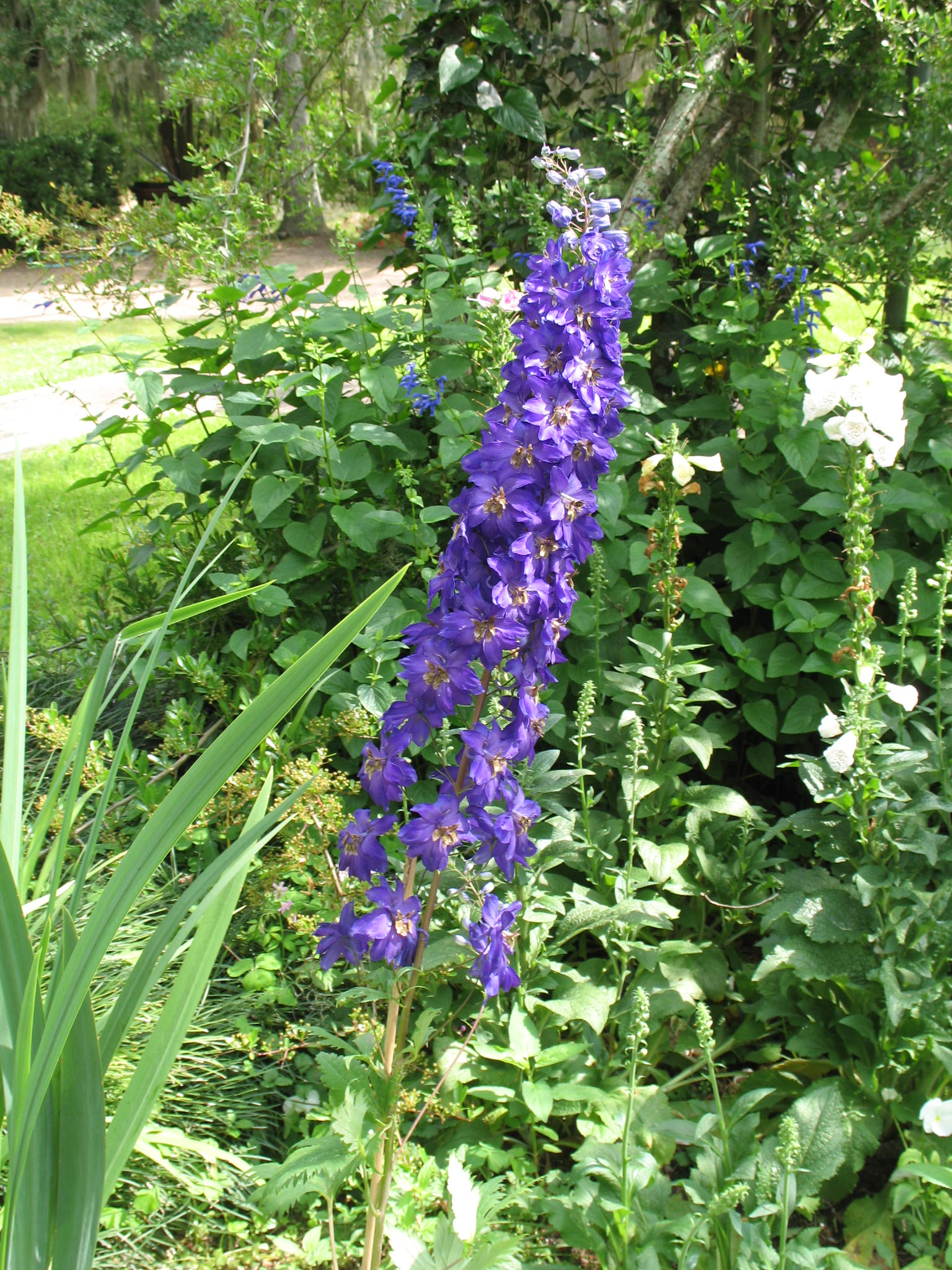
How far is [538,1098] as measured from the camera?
1.59m

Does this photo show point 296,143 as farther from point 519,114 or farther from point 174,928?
point 174,928

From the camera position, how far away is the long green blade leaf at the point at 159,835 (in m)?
0.91

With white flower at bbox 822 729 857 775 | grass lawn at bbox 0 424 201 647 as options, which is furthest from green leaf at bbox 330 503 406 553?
white flower at bbox 822 729 857 775

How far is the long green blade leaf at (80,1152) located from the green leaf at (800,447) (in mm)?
1868

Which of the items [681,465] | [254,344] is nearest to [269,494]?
[254,344]

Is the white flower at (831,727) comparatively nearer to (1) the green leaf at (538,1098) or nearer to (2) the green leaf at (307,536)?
(1) the green leaf at (538,1098)

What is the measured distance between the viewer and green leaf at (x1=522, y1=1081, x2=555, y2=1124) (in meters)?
1.56

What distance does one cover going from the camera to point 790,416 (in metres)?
2.36

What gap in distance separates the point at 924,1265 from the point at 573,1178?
49 centimetres

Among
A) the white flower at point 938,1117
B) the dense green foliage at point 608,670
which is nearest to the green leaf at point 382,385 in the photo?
the dense green foliage at point 608,670

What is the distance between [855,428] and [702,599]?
663 millimetres

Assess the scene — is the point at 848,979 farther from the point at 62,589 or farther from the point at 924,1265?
the point at 62,589

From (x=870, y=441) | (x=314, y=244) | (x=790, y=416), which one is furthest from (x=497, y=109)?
(x=314, y=244)

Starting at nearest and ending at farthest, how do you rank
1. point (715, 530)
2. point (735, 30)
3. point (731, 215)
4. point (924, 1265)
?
1. point (924, 1265)
2. point (735, 30)
3. point (715, 530)
4. point (731, 215)
